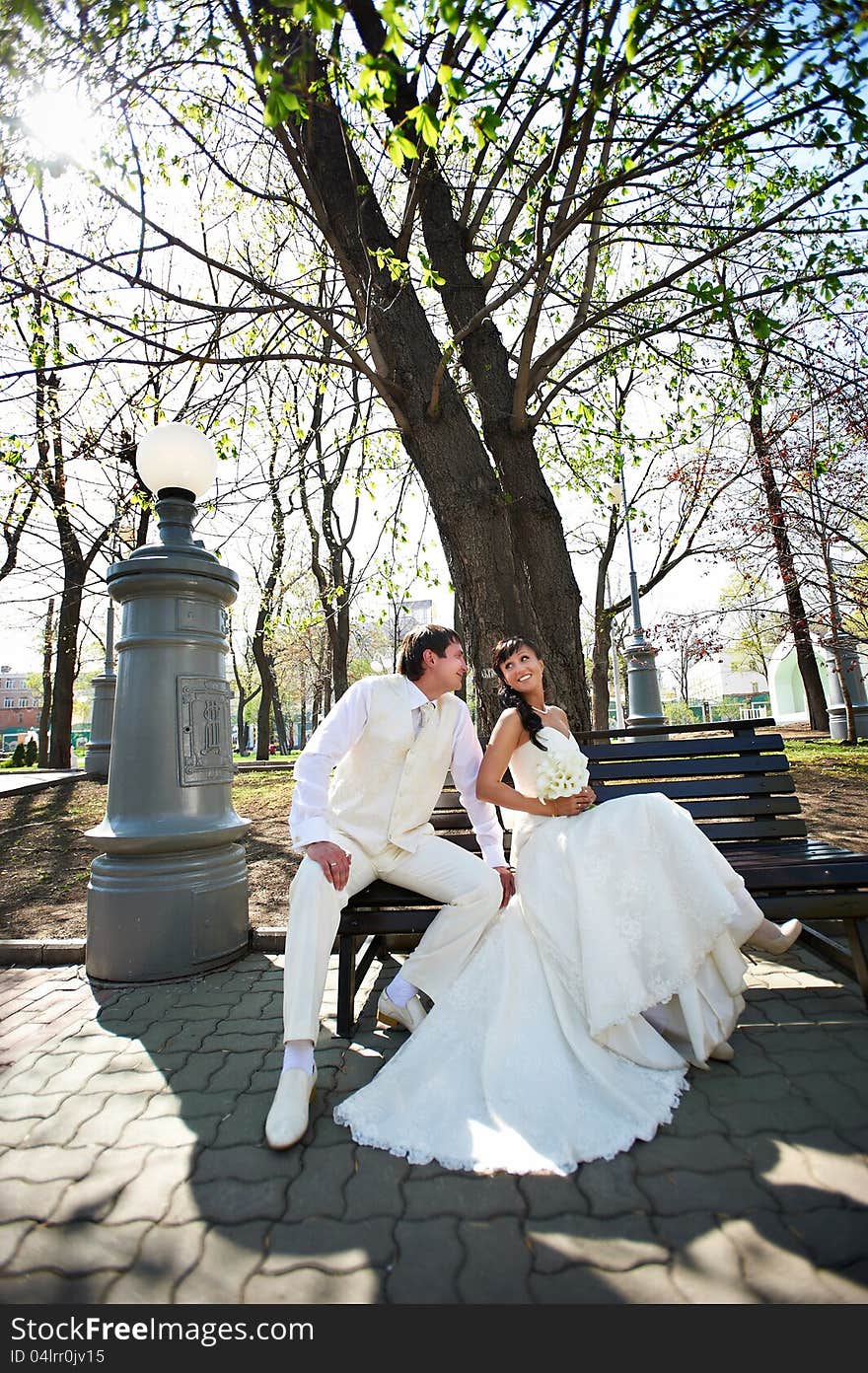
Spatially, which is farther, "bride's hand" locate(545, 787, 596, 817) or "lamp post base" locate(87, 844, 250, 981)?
"lamp post base" locate(87, 844, 250, 981)

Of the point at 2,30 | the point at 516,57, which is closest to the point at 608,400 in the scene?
the point at 516,57

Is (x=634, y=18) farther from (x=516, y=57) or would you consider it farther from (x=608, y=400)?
(x=608, y=400)

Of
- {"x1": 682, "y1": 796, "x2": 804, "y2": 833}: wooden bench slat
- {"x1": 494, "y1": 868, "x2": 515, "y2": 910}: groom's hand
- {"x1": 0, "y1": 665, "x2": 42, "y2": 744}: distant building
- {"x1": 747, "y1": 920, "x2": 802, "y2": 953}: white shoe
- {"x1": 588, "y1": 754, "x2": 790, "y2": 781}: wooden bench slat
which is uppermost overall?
{"x1": 0, "y1": 665, "x2": 42, "y2": 744}: distant building

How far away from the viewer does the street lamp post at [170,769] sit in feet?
12.6

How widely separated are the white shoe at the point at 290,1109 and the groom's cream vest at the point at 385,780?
945 mm

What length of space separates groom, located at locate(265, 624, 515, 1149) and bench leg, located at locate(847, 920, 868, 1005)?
4.73 ft

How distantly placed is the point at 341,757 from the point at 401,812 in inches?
14.4

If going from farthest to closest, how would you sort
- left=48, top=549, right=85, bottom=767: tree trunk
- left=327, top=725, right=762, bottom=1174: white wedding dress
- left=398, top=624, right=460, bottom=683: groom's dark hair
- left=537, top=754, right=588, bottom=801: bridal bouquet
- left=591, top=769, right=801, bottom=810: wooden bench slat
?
left=48, top=549, right=85, bottom=767: tree trunk → left=591, top=769, right=801, bottom=810: wooden bench slat → left=398, top=624, right=460, bottom=683: groom's dark hair → left=537, top=754, right=588, bottom=801: bridal bouquet → left=327, top=725, right=762, bottom=1174: white wedding dress

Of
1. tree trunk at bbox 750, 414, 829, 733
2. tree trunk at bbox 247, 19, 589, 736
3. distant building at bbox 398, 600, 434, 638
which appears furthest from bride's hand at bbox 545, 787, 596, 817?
tree trunk at bbox 750, 414, 829, 733

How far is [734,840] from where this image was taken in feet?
12.7

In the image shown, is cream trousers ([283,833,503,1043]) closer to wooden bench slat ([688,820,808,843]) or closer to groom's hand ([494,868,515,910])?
groom's hand ([494,868,515,910])

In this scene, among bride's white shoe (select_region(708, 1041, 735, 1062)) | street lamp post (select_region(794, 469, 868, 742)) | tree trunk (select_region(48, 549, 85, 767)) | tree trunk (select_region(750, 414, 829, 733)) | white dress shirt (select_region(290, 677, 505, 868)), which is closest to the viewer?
bride's white shoe (select_region(708, 1041, 735, 1062))

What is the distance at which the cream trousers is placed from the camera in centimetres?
276

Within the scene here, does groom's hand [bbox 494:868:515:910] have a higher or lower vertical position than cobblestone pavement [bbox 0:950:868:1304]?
higher
